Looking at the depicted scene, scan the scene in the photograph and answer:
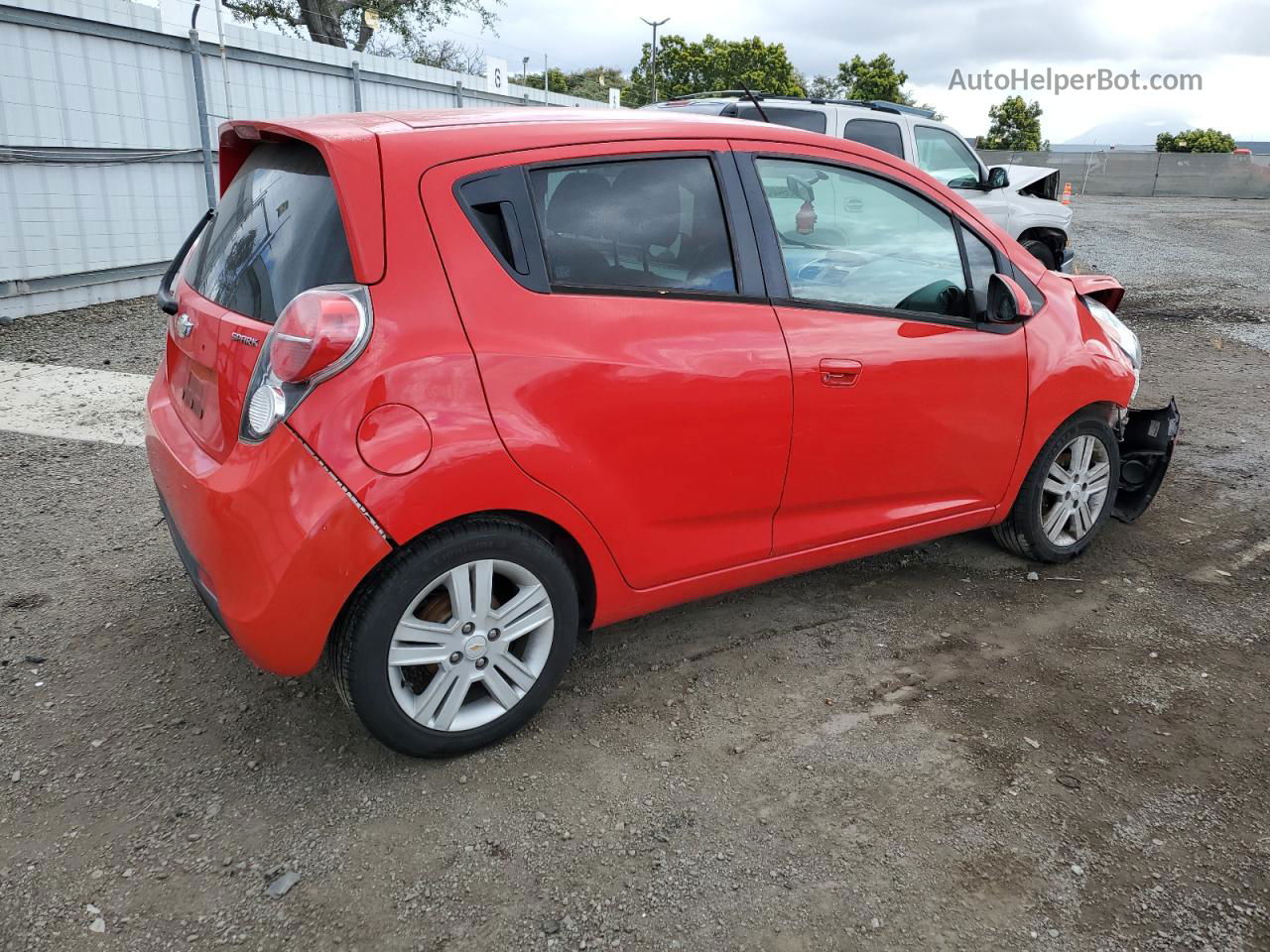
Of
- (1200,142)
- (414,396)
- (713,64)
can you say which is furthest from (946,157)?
(713,64)

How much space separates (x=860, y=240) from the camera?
3.29 metres

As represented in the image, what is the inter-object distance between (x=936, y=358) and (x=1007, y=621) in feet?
3.42

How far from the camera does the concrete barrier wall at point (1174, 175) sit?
104ft

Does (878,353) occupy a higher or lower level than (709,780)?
higher

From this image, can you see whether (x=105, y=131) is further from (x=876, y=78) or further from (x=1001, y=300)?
(x=876, y=78)

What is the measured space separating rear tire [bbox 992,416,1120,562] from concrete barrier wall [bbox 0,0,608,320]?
6.41 meters

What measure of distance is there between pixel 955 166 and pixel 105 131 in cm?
794

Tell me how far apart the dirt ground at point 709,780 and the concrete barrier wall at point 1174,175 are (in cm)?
3281

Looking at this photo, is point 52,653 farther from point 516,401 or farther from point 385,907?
point 516,401

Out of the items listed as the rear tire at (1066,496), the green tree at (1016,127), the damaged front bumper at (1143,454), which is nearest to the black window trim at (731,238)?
the rear tire at (1066,496)

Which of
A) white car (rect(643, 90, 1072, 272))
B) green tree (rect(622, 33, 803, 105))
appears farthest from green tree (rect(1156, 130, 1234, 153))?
white car (rect(643, 90, 1072, 272))

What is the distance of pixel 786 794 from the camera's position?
2635 millimetres

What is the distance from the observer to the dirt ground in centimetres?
223

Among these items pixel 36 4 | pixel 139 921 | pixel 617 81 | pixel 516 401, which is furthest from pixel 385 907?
pixel 617 81
